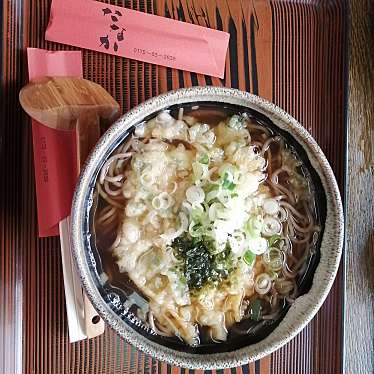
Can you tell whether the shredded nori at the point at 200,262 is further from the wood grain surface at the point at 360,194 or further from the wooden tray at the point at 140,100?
the wood grain surface at the point at 360,194

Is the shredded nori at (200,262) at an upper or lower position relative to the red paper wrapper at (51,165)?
lower

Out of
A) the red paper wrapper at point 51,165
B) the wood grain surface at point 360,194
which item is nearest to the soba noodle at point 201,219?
the red paper wrapper at point 51,165

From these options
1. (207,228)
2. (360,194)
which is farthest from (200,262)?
(360,194)

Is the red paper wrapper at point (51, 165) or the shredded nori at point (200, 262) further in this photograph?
the red paper wrapper at point (51, 165)

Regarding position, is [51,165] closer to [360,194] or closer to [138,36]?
[138,36]

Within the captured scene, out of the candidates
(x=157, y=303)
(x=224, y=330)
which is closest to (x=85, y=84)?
(x=157, y=303)

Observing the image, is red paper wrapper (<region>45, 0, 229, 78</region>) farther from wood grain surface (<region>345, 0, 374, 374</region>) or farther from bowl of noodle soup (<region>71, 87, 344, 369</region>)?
wood grain surface (<region>345, 0, 374, 374</region>)

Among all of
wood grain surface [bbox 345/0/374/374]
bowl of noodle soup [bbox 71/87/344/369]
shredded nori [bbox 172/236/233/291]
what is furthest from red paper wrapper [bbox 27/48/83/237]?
wood grain surface [bbox 345/0/374/374]
